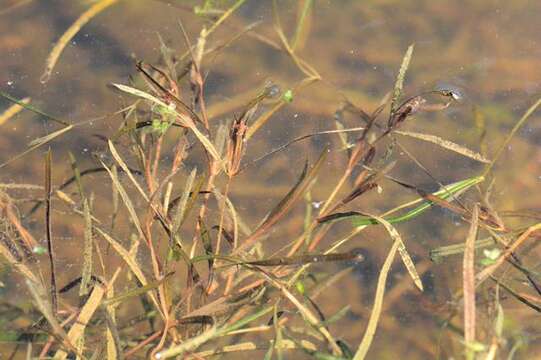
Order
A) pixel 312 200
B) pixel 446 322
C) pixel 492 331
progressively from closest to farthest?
pixel 492 331 < pixel 446 322 < pixel 312 200

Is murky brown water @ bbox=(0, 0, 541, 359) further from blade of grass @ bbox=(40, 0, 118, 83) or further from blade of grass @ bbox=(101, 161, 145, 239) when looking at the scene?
blade of grass @ bbox=(101, 161, 145, 239)

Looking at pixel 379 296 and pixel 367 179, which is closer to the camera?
pixel 379 296

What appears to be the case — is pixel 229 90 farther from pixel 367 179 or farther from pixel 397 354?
pixel 397 354

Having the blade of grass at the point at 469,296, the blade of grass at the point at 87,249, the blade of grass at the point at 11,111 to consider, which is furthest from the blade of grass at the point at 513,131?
the blade of grass at the point at 11,111

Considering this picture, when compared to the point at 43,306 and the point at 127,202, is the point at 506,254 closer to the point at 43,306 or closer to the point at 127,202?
the point at 127,202

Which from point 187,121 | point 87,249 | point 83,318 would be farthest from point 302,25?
point 83,318

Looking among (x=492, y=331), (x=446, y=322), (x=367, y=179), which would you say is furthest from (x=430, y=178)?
(x=492, y=331)

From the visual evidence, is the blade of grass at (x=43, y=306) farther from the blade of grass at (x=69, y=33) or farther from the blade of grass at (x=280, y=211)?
the blade of grass at (x=69, y=33)

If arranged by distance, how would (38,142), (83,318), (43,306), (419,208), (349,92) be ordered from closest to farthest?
(43,306) < (83,318) < (419,208) < (38,142) < (349,92)
